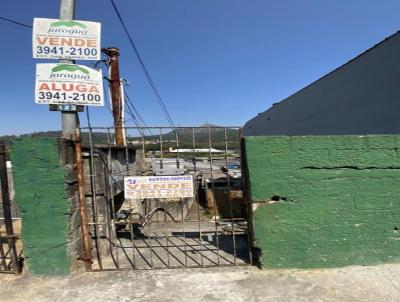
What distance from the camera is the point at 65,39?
15.6 ft

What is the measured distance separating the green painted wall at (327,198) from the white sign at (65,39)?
2666mm

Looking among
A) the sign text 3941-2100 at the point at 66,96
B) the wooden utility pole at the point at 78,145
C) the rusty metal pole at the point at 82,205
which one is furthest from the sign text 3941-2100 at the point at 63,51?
the rusty metal pole at the point at 82,205

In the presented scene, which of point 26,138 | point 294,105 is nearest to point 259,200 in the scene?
point 26,138

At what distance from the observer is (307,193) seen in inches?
179

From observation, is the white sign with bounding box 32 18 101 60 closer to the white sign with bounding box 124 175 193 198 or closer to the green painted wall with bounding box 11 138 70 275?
the green painted wall with bounding box 11 138 70 275

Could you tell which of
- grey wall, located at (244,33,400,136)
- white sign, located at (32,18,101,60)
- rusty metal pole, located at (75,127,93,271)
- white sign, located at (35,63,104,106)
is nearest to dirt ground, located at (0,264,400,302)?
rusty metal pole, located at (75,127,93,271)

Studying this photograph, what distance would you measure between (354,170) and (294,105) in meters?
15.2

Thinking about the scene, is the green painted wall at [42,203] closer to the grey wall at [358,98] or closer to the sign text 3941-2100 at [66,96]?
the sign text 3941-2100 at [66,96]

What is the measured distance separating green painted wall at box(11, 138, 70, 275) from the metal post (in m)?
0.31

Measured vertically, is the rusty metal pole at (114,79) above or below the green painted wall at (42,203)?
above

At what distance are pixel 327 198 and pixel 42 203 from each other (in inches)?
153

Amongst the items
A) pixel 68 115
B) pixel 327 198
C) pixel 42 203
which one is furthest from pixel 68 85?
pixel 327 198

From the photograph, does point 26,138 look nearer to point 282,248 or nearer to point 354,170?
point 282,248

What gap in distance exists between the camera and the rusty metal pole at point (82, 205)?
4625 millimetres
